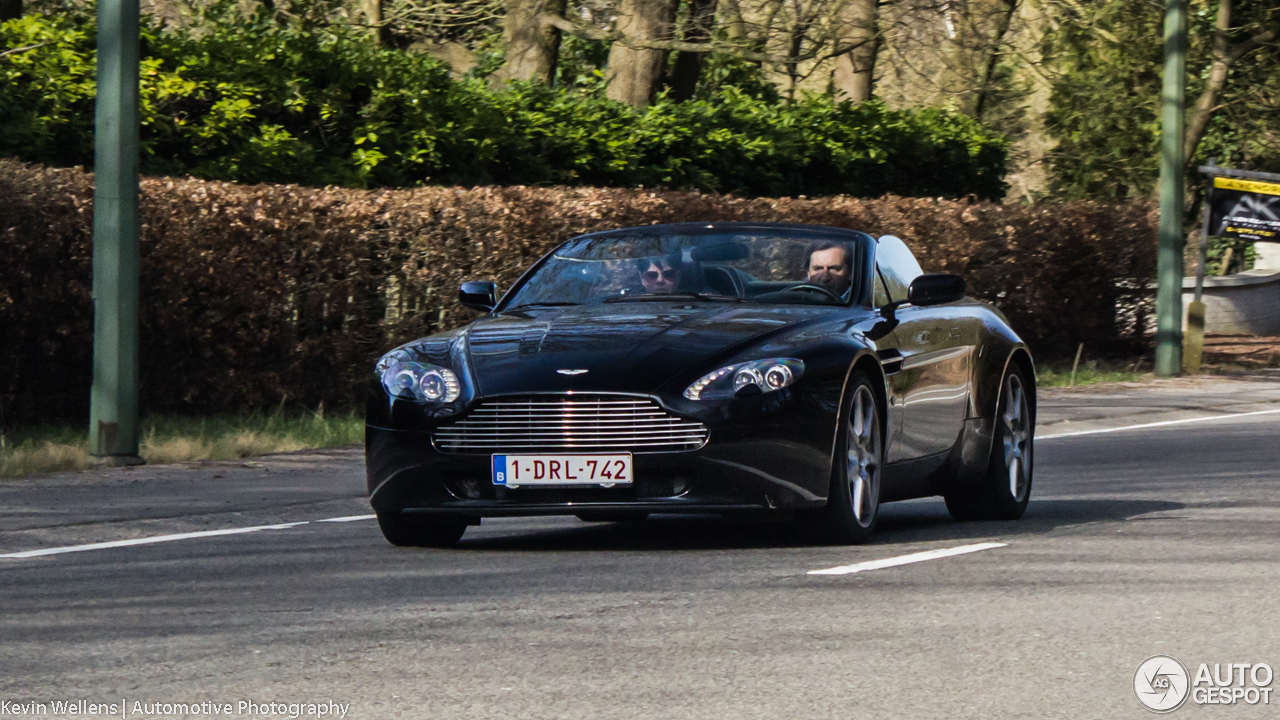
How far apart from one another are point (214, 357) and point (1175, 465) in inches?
282

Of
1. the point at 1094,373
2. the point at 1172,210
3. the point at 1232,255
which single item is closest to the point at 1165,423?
the point at 1094,373

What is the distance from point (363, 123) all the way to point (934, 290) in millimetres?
10714

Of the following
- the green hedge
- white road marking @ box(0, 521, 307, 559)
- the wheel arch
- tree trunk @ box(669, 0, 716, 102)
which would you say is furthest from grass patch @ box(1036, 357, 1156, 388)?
white road marking @ box(0, 521, 307, 559)

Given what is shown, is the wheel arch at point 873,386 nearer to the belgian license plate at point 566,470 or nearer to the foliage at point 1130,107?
the belgian license plate at point 566,470

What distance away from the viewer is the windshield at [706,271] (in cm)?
934

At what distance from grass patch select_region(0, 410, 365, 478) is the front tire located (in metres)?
5.52

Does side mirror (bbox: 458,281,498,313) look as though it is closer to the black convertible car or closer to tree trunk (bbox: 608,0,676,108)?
the black convertible car

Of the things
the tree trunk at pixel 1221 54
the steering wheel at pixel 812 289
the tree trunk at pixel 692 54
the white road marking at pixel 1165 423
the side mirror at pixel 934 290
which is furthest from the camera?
the tree trunk at pixel 1221 54

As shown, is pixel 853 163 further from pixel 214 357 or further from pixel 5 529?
pixel 5 529

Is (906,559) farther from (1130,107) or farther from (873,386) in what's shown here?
(1130,107)

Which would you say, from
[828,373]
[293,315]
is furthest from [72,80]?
[828,373]

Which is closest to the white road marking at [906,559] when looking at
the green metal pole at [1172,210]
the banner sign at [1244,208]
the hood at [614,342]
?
the hood at [614,342]

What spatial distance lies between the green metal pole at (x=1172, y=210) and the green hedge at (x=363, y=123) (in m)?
3.71

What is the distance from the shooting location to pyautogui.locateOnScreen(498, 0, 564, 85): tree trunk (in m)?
24.5
